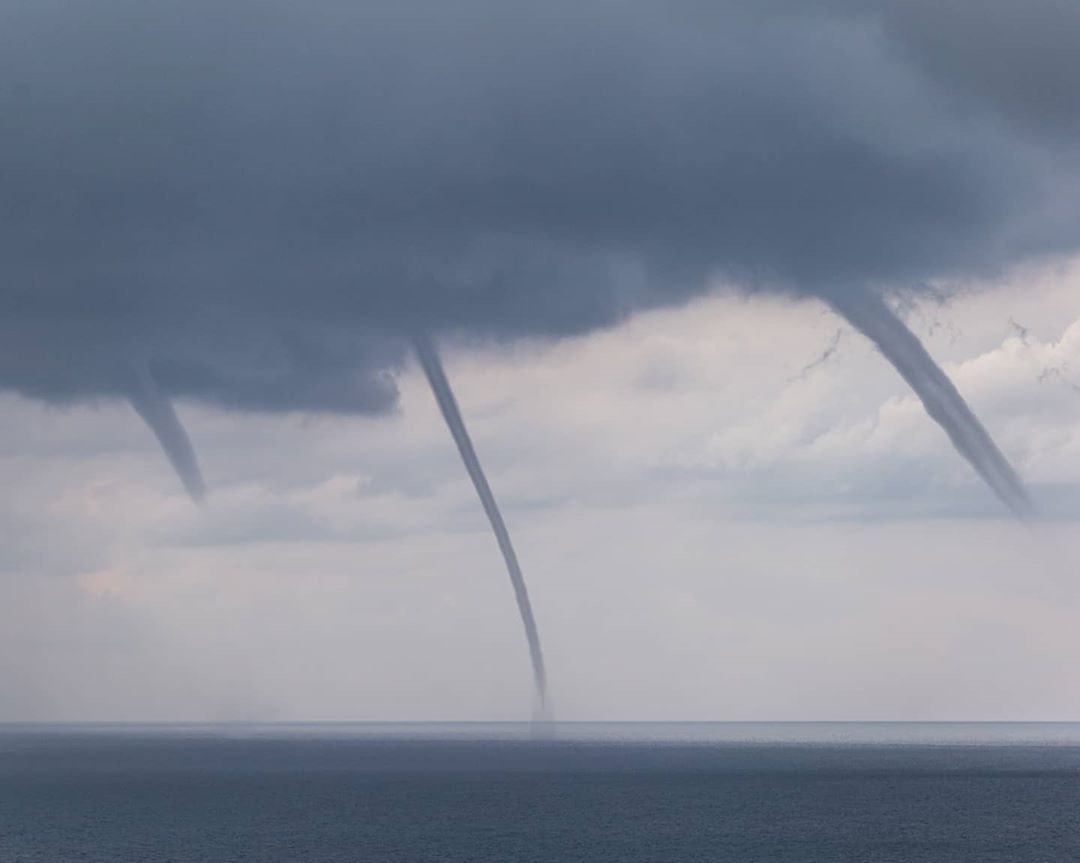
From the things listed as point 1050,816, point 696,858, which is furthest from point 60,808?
point 1050,816

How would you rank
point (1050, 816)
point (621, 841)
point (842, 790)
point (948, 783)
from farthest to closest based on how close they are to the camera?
1. point (948, 783)
2. point (842, 790)
3. point (1050, 816)
4. point (621, 841)

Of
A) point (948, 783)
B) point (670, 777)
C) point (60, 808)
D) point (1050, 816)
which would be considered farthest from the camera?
point (670, 777)

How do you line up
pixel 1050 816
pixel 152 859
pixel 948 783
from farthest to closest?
pixel 948 783, pixel 1050 816, pixel 152 859

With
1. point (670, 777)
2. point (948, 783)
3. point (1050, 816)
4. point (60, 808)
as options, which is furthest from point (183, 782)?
point (1050, 816)

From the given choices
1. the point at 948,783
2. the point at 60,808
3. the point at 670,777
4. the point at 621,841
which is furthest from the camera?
the point at 670,777

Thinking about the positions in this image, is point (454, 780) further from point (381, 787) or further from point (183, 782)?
point (183, 782)

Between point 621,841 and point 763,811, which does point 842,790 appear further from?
point 621,841

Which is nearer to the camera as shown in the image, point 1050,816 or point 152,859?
point 152,859

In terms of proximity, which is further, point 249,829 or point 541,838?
point 249,829
